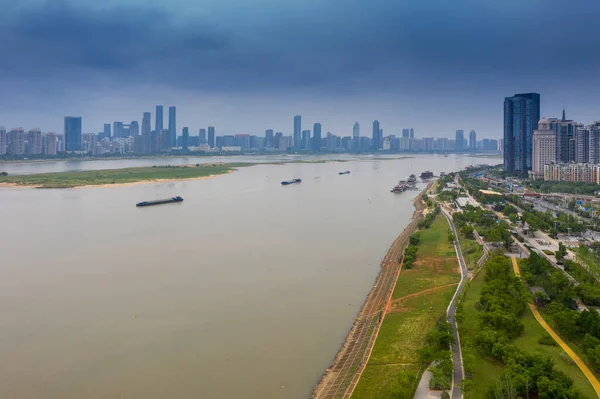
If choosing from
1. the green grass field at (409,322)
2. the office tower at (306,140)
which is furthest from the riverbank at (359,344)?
the office tower at (306,140)

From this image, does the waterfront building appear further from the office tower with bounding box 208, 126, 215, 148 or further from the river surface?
the river surface

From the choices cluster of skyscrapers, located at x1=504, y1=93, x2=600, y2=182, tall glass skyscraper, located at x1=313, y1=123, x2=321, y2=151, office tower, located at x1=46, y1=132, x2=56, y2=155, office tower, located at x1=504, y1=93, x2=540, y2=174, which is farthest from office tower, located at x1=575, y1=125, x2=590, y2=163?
tall glass skyscraper, located at x1=313, y1=123, x2=321, y2=151

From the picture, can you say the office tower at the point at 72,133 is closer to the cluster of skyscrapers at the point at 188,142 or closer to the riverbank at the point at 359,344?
the cluster of skyscrapers at the point at 188,142

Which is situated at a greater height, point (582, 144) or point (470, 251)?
point (582, 144)

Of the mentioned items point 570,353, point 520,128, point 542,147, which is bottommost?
point 570,353

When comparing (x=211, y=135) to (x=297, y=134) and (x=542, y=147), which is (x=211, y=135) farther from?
(x=542, y=147)

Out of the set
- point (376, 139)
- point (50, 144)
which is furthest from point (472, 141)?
point (50, 144)

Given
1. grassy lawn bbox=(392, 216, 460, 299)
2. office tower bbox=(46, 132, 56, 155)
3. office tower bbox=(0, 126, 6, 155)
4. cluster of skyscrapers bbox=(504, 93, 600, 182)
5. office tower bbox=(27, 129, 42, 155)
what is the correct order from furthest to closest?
1. office tower bbox=(46, 132, 56, 155)
2. office tower bbox=(27, 129, 42, 155)
3. office tower bbox=(0, 126, 6, 155)
4. cluster of skyscrapers bbox=(504, 93, 600, 182)
5. grassy lawn bbox=(392, 216, 460, 299)
